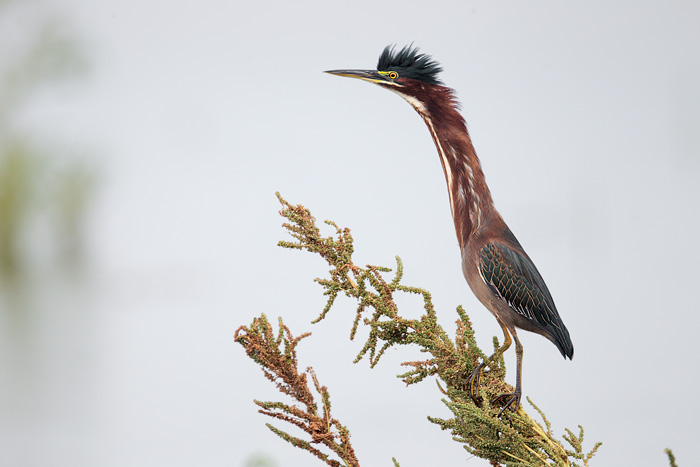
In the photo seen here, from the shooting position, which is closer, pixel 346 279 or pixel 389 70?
pixel 346 279

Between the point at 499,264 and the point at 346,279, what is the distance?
204 mm

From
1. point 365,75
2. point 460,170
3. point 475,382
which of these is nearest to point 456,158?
point 460,170

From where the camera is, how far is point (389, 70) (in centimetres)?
93

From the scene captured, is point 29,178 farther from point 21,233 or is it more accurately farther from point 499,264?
point 499,264

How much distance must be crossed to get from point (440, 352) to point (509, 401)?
10cm

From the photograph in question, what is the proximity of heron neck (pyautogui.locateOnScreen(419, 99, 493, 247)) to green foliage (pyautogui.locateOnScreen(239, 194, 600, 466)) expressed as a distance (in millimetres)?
155

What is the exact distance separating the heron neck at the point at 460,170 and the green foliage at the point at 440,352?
6.1 inches

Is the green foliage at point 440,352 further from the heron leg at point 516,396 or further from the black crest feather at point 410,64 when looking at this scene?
the black crest feather at point 410,64

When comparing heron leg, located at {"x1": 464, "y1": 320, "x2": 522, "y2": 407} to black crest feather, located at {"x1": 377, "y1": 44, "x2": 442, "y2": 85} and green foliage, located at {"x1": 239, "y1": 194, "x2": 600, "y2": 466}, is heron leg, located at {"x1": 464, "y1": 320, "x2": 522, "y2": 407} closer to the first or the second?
green foliage, located at {"x1": 239, "y1": 194, "x2": 600, "y2": 466}

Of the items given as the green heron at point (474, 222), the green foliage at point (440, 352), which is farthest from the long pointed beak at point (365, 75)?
the green foliage at point (440, 352)

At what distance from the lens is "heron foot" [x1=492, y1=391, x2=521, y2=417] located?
78 centimetres

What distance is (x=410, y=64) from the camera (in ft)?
3.02

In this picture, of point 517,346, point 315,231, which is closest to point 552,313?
point 517,346

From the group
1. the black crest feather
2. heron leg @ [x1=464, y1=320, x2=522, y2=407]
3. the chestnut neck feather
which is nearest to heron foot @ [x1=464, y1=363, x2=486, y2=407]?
heron leg @ [x1=464, y1=320, x2=522, y2=407]
